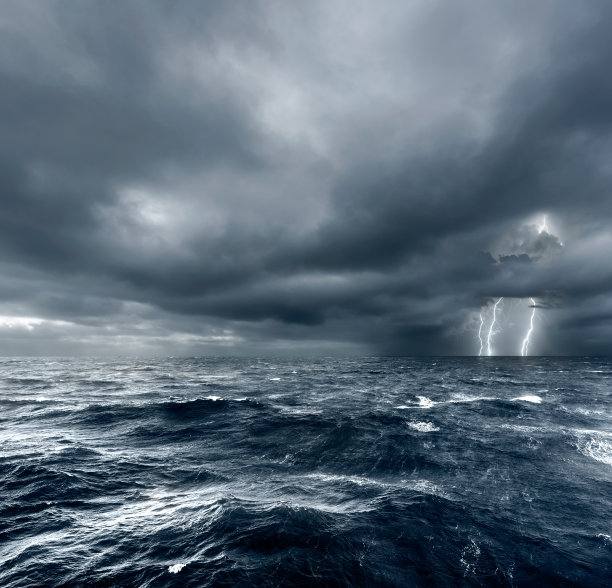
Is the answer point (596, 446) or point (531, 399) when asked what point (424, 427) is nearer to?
point (596, 446)

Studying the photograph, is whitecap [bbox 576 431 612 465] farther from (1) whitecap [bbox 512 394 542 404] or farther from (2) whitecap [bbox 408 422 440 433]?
(1) whitecap [bbox 512 394 542 404]

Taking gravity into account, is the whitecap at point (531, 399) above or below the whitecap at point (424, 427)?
above

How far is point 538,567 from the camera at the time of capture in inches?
646

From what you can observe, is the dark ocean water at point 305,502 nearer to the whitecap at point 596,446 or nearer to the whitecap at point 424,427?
the whitecap at point 596,446

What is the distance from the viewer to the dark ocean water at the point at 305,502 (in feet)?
51.4

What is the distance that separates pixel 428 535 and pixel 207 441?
26.2 meters

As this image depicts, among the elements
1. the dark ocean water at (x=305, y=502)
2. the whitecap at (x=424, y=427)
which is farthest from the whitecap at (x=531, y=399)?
the whitecap at (x=424, y=427)

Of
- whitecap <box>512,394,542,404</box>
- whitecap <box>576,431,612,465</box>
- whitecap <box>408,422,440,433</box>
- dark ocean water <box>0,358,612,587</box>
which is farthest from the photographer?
whitecap <box>512,394,542,404</box>

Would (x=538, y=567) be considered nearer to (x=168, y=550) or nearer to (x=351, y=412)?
(x=168, y=550)

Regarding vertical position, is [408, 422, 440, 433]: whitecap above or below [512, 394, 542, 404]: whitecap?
below

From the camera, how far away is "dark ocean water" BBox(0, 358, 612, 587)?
15.7 m

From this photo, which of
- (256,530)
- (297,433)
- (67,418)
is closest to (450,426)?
(297,433)

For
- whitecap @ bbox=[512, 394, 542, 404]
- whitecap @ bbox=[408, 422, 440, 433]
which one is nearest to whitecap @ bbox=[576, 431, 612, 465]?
whitecap @ bbox=[408, 422, 440, 433]

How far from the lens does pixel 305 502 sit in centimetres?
2195
